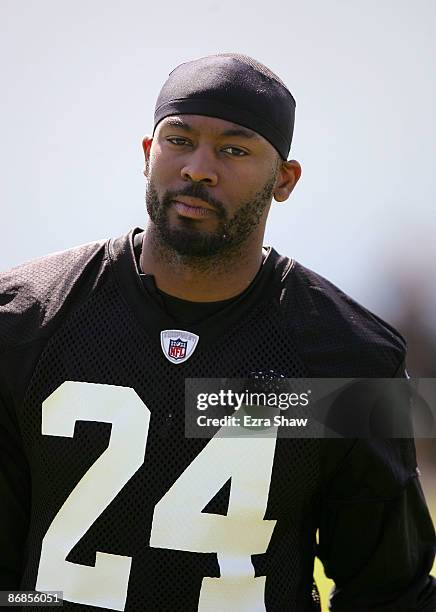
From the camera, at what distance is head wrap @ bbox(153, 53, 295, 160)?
288cm

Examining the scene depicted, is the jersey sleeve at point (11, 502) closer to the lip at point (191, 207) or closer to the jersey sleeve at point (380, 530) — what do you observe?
the lip at point (191, 207)

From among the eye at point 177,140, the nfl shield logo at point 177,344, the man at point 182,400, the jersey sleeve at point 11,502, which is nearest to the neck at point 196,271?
the man at point 182,400

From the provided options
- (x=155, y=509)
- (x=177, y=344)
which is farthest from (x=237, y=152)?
(x=155, y=509)

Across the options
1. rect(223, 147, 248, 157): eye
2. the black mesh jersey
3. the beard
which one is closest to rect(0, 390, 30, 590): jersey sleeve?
the black mesh jersey

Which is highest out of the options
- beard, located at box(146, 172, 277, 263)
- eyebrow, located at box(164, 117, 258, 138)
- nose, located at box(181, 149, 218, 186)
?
eyebrow, located at box(164, 117, 258, 138)

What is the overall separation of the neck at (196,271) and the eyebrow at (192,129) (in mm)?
262

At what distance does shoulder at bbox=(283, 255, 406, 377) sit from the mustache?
1.09 ft

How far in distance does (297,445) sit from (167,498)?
1.15 feet

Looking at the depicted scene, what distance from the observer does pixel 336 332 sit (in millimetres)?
3000

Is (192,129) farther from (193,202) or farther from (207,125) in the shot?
(193,202)

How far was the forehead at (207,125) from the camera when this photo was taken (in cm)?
285

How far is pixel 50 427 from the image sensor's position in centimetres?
283

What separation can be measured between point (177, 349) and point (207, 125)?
0.56m

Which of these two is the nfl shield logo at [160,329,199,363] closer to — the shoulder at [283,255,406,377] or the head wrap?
the shoulder at [283,255,406,377]
